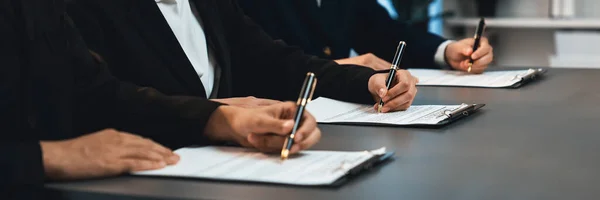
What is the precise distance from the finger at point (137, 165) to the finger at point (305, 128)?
0.65 feet

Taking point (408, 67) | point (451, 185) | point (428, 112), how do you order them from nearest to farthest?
point (451, 185), point (428, 112), point (408, 67)

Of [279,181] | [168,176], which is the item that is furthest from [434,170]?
[168,176]

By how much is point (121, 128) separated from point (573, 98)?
96 centimetres

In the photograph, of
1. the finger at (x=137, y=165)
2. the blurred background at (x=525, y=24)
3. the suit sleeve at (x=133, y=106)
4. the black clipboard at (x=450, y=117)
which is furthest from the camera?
Answer: the blurred background at (x=525, y=24)

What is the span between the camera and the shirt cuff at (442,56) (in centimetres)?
258

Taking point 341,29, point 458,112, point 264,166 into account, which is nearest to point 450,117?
point 458,112

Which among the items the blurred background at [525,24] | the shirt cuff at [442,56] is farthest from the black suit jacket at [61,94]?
the blurred background at [525,24]

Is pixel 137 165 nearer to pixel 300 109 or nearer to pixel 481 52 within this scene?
pixel 300 109

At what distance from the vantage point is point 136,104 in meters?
1.52

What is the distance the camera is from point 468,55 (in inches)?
96.0

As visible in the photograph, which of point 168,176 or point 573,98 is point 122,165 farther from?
point 573,98

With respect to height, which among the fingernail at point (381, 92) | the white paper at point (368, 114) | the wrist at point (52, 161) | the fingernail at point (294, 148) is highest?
the wrist at point (52, 161)

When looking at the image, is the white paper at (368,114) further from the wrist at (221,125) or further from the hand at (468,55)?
the hand at (468,55)

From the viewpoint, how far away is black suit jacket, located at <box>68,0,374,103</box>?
1783 mm
